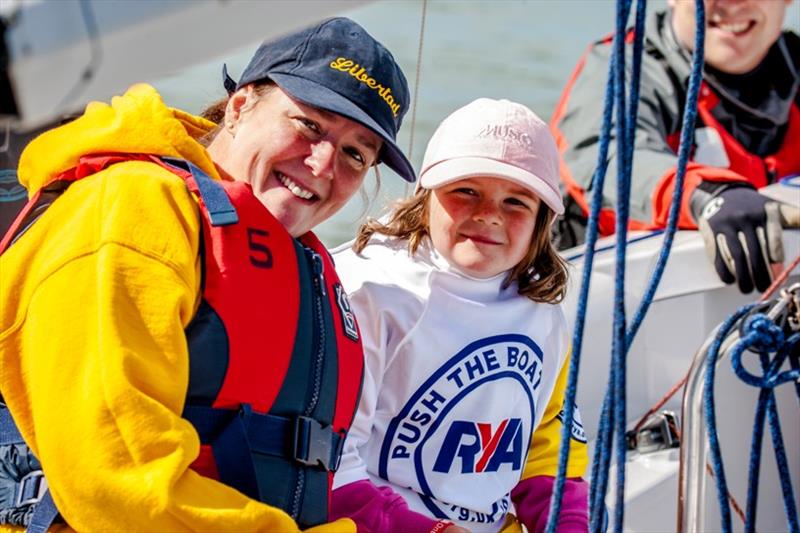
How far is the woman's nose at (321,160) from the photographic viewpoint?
1.46 m

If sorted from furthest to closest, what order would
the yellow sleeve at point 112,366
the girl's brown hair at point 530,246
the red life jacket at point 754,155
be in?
the red life jacket at point 754,155 → the girl's brown hair at point 530,246 → the yellow sleeve at point 112,366

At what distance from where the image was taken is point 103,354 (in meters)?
1.18

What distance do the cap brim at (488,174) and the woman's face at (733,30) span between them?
178 centimetres

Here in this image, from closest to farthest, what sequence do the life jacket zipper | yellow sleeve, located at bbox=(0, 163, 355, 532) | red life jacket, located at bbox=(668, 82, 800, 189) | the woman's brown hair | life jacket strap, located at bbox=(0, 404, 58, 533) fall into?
yellow sleeve, located at bbox=(0, 163, 355, 532) → life jacket strap, located at bbox=(0, 404, 58, 533) → the life jacket zipper → the woman's brown hair → red life jacket, located at bbox=(668, 82, 800, 189)

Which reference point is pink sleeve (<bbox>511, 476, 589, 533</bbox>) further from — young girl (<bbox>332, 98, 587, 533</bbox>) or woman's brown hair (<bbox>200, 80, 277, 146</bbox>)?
woman's brown hair (<bbox>200, 80, 277, 146</bbox>)

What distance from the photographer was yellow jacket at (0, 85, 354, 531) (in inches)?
46.6

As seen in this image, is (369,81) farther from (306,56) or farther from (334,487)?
(334,487)

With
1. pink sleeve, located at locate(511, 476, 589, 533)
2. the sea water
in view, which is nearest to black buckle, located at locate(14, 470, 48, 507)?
pink sleeve, located at locate(511, 476, 589, 533)

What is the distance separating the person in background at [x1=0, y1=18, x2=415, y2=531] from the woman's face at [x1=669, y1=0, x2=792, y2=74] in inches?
78.5

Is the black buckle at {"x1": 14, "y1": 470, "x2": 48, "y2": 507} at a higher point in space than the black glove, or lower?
lower

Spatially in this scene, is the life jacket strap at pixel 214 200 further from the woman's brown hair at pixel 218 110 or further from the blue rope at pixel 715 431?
the blue rope at pixel 715 431

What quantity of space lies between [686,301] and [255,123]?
4.72 feet

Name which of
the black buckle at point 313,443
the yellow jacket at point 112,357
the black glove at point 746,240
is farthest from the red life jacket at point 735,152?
the yellow jacket at point 112,357

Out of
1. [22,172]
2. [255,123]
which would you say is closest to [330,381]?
[255,123]
